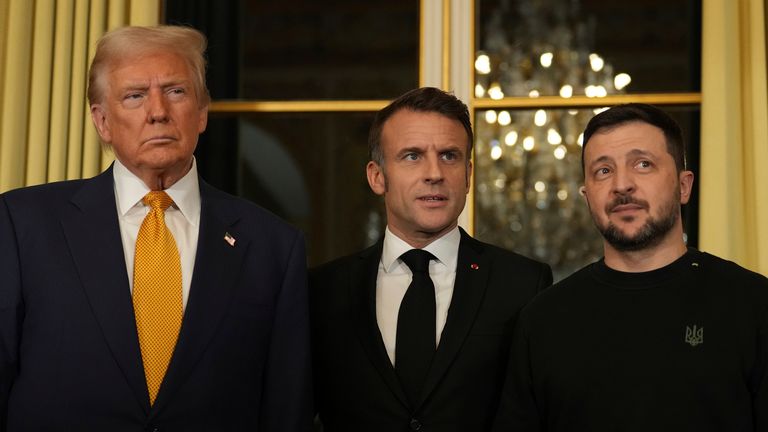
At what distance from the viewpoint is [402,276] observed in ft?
7.02

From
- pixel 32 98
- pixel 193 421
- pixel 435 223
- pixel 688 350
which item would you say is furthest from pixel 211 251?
pixel 32 98

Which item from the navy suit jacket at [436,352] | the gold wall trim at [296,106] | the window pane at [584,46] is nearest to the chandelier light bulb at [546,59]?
the window pane at [584,46]

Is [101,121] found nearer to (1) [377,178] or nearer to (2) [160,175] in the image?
(2) [160,175]

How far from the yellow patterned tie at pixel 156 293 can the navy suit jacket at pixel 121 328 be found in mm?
28

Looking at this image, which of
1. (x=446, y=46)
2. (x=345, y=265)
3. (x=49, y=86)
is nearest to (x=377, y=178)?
(x=345, y=265)

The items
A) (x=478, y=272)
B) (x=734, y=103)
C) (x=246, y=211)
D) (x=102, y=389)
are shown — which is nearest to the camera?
(x=102, y=389)

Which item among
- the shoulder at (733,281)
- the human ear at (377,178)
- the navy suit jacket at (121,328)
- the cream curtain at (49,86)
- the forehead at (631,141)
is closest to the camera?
the navy suit jacket at (121,328)

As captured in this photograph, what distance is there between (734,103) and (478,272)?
136 centimetres

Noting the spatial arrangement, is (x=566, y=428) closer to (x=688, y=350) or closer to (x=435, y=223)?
(x=688, y=350)

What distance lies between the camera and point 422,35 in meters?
3.31

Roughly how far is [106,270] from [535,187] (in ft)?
6.42

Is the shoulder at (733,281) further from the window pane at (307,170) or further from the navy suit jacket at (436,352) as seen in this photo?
the window pane at (307,170)

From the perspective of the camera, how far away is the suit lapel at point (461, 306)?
6.45 ft

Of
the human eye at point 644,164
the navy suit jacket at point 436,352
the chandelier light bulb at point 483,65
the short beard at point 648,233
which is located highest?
the chandelier light bulb at point 483,65
